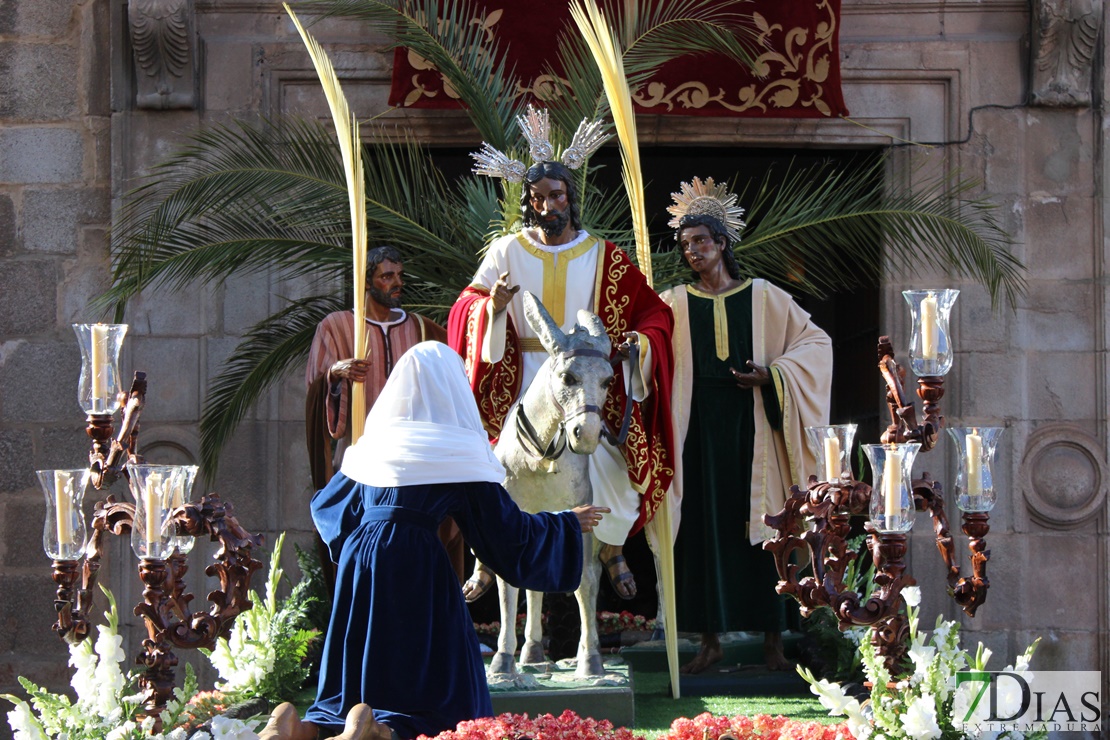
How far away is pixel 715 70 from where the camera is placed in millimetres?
9172

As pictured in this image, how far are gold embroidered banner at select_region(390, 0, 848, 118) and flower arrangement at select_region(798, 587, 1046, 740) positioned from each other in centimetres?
466

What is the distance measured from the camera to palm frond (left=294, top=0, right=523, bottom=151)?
861 cm

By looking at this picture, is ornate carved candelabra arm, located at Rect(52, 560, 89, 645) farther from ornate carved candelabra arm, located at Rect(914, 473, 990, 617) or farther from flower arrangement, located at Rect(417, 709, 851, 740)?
ornate carved candelabra arm, located at Rect(914, 473, 990, 617)

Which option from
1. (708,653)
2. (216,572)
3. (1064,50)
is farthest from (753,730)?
(1064,50)

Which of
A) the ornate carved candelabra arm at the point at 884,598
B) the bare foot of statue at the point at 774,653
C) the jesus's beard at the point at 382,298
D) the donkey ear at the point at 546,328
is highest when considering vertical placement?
the jesus's beard at the point at 382,298

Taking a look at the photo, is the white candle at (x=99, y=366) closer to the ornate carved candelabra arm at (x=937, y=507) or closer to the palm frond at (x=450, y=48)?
the ornate carved candelabra arm at (x=937, y=507)

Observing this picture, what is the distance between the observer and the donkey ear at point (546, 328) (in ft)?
20.3

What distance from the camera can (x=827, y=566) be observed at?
5.20 m

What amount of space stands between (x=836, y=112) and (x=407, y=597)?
4.91 m

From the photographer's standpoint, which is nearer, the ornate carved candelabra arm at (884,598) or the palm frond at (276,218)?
the ornate carved candelabra arm at (884,598)

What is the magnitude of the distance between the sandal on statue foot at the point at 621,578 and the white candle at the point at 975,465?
1.99 metres

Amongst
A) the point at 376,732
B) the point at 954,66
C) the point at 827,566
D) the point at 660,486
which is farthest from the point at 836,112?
the point at 376,732

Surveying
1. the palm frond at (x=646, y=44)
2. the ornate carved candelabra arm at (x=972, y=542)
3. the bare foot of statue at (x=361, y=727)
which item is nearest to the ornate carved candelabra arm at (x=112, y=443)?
the bare foot of statue at (x=361, y=727)

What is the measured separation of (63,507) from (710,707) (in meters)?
3.10
